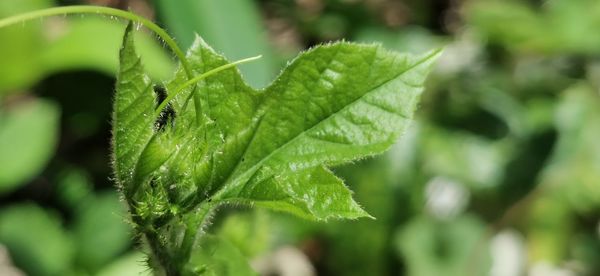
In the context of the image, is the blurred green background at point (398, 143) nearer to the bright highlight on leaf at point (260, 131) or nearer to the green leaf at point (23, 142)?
the green leaf at point (23, 142)

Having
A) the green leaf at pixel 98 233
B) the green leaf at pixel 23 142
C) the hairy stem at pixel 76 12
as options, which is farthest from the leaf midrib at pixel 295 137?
the green leaf at pixel 23 142

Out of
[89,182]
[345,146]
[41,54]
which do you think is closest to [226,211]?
[89,182]

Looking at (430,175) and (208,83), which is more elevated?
(208,83)

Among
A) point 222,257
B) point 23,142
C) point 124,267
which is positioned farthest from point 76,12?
point 23,142

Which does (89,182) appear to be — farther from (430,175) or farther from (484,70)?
(484,70)

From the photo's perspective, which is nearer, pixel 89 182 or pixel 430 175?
pixel 89 182

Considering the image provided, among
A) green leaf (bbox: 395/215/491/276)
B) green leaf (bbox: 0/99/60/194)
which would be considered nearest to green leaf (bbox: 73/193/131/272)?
green leaf (bbox: 0/99/60/194)

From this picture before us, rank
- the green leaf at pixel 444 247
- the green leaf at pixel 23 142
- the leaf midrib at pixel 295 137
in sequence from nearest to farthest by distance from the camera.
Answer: the leaf midrib at pixel 295 137, the green leaf at pixel 23 142, the green leaf at pixel 444 247
